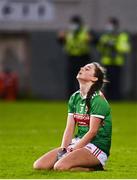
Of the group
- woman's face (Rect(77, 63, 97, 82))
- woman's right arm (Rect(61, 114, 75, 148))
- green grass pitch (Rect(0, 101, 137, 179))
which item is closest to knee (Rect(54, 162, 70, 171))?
green grass pitch (Rect(0, 101, 137, 179))

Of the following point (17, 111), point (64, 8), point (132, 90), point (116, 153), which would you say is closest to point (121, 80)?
point (132, 90)

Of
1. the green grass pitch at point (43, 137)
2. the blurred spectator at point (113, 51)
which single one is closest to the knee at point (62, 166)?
the green grass pitch at point (43, 137)

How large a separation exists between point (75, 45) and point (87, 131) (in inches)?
688

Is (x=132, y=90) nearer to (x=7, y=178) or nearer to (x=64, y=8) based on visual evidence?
(x=64, y=8)

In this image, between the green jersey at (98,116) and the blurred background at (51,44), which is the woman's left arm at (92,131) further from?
the blurred background at (51,44)

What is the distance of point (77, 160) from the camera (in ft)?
41.5

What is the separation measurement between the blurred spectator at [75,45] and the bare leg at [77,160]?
16.9 metres

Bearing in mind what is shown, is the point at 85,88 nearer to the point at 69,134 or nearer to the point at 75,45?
→ the point at 69,134

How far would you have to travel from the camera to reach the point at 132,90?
1276 inches

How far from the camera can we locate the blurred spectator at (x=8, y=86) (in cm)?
3100

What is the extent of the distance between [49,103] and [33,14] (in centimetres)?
333

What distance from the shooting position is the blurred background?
3206 centimetres

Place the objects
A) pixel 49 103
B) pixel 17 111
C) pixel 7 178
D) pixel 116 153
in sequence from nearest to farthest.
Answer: pixel 7 178, pixel 116 153, pixel 17 111, pixel 49 103

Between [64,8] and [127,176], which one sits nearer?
[127,176]
